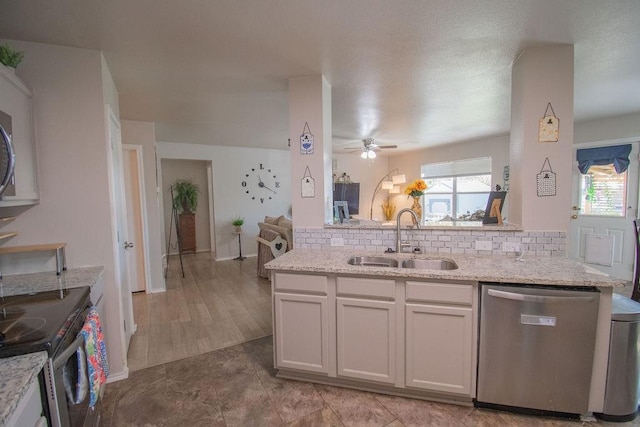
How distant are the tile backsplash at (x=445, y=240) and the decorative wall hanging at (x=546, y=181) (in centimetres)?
30

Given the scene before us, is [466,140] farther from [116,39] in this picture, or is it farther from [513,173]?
[116,39]

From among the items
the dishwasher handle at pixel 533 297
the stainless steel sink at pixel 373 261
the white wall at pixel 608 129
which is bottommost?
the dishwasher handle at pixel 533 297

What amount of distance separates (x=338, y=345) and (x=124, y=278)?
2.04 meters

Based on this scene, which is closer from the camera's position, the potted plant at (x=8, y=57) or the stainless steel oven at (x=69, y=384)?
the stainless steel oven at (x=69, y=384)

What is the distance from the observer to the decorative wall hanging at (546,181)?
2.13 metres

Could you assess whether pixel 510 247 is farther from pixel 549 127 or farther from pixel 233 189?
pixel 233 189

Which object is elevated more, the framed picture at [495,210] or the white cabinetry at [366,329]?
the framed picture at [495,210]

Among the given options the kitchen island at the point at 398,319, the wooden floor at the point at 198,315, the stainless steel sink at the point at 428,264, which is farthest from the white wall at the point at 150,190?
the stainless steel sink at the point at 428,264

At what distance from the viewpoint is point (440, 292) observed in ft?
5.89

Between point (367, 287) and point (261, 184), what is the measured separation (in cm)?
503

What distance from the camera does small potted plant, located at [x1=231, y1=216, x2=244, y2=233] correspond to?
607 centimetres

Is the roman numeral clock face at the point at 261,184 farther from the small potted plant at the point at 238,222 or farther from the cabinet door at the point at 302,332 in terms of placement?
the cabinet door at the point at 302,332

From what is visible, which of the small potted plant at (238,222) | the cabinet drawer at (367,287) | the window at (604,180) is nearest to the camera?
the cabinet drawer at (367,287)

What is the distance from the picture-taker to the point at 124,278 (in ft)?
8.64
